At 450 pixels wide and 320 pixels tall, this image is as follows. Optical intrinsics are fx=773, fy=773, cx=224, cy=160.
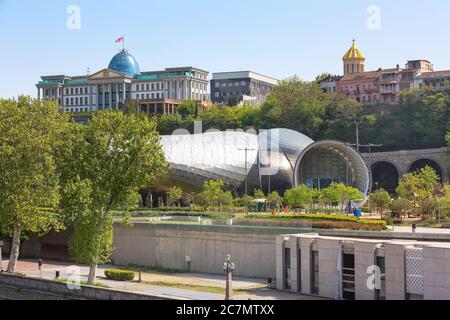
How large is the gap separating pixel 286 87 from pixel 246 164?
3642 cm

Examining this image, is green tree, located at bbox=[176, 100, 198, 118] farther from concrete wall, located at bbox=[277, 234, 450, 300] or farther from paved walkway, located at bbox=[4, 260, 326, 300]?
concrete wall, located at bbox=[277, 234, 450, 300]

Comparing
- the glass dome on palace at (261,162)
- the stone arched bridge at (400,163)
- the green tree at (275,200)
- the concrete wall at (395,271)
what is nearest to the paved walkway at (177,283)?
the concrete wall at (395,271)

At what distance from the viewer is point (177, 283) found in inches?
1421

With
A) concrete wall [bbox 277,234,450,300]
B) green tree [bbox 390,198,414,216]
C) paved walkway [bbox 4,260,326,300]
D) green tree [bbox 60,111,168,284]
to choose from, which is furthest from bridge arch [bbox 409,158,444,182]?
concrete wall [bbox 277,234,450,300]

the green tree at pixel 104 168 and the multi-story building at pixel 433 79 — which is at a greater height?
the multi-story building at pixel 433 79

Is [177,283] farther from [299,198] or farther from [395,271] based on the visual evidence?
[299,198]

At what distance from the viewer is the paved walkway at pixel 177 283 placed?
1192 inches

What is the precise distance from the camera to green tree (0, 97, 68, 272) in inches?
1521

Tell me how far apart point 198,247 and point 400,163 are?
47322mm

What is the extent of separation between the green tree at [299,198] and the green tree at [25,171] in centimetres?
2097

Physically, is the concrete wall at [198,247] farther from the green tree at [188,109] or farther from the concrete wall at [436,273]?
the green tree at [188,109]

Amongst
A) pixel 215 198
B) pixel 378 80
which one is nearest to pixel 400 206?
pixel 215 198

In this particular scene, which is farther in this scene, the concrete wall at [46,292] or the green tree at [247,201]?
the green tree at [247,201]
